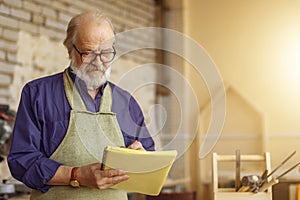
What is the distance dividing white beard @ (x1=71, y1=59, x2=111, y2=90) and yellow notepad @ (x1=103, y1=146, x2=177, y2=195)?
28 centimetres

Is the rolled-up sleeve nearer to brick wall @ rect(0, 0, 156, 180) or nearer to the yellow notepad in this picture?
the yellow notepad

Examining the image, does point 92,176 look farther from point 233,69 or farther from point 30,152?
point 233,69

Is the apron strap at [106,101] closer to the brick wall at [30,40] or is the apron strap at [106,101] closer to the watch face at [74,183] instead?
the watch face at [74,183]

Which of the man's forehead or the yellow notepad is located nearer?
the yellow notepad

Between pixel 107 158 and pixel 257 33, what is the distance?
2.92m

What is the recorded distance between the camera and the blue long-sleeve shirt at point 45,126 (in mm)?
1544

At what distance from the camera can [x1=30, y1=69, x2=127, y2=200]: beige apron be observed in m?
1.62

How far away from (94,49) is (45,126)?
10.2 inches

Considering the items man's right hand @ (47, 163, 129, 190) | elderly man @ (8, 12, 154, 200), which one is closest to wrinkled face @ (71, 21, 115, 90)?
elderly man @ (8, 12, 154, 200)

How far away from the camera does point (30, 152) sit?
1.56 metres

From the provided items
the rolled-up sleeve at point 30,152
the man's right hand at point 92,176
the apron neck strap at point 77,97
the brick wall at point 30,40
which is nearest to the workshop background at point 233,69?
the brick wall at point 30,40

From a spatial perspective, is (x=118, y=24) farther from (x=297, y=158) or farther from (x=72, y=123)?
(x=72, y=123)

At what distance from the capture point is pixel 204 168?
4277 millimetres

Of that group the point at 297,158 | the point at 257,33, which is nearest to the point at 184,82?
the point at 257,33
